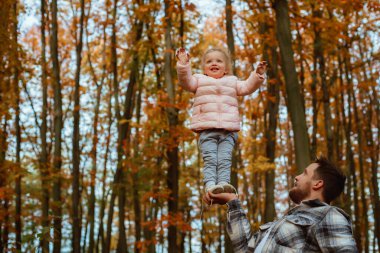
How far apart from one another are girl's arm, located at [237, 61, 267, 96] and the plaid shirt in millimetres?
1052

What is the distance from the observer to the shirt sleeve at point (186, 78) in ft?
13.4

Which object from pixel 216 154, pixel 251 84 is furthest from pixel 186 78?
pixel 216 154

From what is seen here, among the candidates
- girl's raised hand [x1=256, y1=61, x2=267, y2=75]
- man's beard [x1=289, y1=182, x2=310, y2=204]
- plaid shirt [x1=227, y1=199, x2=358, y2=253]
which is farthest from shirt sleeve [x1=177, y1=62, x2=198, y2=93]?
man's beard [x1=289, y1=182, x2=310, y2=204]

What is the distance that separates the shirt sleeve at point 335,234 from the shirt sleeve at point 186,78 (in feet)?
4.97

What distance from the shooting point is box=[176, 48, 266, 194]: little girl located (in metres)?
4.04

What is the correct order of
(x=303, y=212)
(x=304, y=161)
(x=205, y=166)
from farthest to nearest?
(x=304, y=161) < (x=205, y=166) < (x=303, y=212)

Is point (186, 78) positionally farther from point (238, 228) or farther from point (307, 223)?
point (307, 223)

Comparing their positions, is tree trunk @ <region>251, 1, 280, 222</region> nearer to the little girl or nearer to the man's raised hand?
the little girl

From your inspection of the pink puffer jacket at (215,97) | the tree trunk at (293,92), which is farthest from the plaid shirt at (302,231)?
the tree trunk at (293,92)

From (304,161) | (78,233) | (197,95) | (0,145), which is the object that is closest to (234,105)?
(197,95)

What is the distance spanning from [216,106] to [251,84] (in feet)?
1.23

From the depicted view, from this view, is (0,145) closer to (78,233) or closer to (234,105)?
(78,233)

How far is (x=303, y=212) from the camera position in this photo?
3588 mm

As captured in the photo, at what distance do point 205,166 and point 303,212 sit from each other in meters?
0.86
